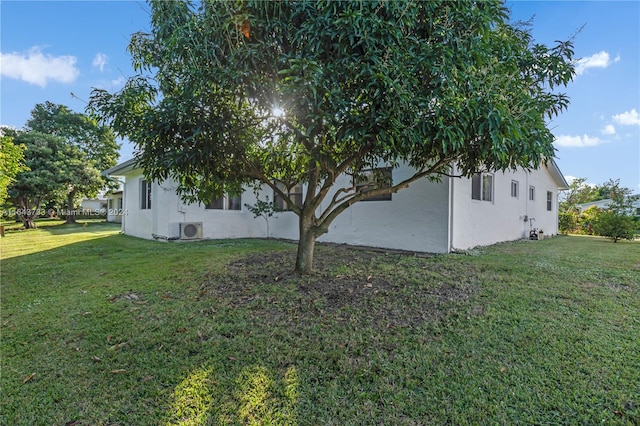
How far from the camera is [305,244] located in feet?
17.4

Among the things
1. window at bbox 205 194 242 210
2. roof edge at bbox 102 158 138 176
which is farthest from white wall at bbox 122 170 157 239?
window at bbox 205 194 242 210

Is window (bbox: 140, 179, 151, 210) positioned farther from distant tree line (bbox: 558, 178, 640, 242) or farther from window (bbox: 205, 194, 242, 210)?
distant tree line (bbox: 558, 178, 640, 242)

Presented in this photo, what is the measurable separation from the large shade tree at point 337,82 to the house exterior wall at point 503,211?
383 cm

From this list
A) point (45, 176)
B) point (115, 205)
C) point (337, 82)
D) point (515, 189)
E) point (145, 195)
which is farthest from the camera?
point (115, 205)

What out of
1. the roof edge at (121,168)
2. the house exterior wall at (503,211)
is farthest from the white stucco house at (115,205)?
the house exterior wall at (503,211)

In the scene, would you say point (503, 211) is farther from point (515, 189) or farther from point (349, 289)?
point (349, 289)

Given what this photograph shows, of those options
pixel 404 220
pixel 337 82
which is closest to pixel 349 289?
pixel 337 82

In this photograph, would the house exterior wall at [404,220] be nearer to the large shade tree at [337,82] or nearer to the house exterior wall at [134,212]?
the large shade tree at [337,82]

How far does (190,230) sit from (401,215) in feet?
23.9

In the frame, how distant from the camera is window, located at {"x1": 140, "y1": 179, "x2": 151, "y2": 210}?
38.3 feet

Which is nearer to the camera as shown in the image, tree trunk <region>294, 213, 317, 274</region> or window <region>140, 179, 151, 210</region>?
tree trunk <region>294, 213, 317, 274</region>

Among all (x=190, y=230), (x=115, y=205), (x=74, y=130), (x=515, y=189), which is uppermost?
(x=74, y=130)

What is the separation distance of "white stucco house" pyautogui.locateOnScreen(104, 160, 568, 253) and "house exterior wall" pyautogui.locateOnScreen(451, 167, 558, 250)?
3 cm

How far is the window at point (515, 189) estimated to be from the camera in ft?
37.1
